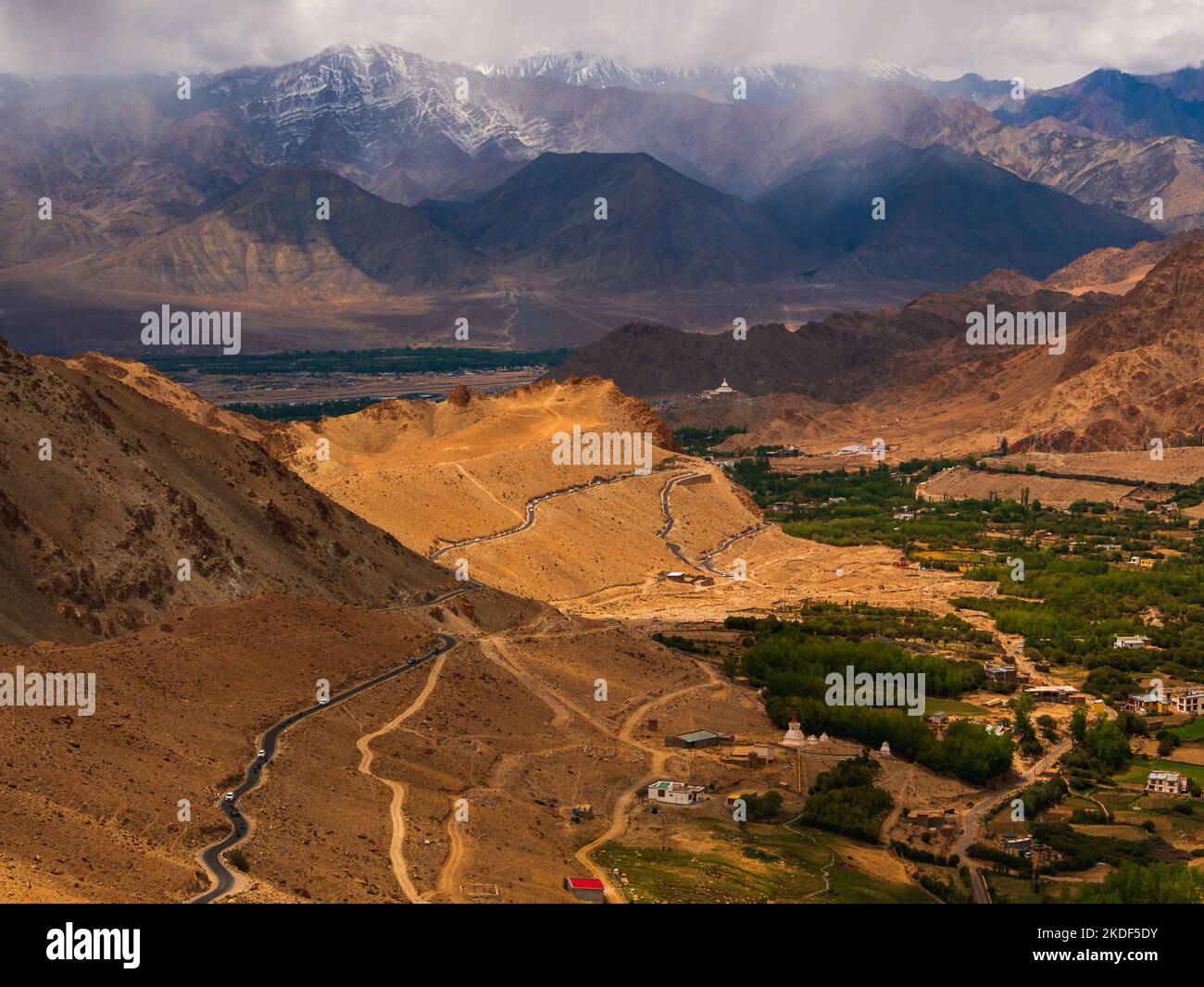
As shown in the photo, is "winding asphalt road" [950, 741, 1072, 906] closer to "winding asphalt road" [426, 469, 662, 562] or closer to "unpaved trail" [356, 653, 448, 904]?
"unpaved trail" [356, 653, 448, 904]

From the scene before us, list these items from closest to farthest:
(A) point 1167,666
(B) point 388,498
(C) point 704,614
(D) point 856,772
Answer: (D) point 856,772 → (A) point 1167,666 → (C) point 704,614 → (B) point 388,498

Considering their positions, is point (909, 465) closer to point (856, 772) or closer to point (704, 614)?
point (704, 614)

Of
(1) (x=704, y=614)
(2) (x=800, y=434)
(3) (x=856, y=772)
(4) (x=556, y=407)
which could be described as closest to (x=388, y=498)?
(1) (x=704, y=614)

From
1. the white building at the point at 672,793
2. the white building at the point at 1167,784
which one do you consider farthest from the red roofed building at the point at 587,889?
the white building at the point at 1167,784

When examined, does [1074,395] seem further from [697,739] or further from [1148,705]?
[697,739]

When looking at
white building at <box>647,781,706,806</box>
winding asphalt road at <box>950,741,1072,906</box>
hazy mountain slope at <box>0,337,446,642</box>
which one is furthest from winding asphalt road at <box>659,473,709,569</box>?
white building at <box>647,781,706,806</box>
